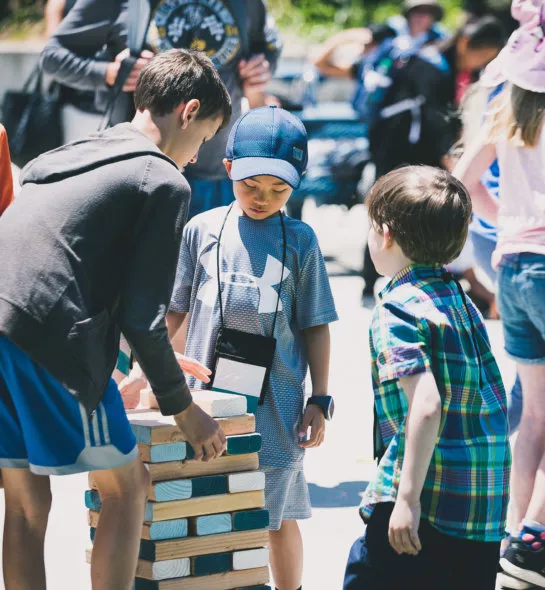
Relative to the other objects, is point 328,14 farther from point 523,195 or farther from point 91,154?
point 91,154

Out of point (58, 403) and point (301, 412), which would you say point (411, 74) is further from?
point (58, 403)

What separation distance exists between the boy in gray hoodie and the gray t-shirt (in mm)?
567

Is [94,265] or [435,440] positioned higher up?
[94,265]

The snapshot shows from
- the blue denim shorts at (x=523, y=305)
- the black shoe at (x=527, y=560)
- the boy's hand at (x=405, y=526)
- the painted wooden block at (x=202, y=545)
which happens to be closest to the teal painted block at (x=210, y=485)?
the painted wooden block at (x=202, y=545)

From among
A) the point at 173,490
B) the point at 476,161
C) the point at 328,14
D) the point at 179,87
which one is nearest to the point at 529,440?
the point at 476,161

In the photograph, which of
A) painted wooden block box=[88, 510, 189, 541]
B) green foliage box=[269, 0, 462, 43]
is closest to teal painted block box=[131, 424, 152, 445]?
painted wooden block box=[88, 510, 189, 541]

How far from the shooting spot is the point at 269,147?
12.0 ft

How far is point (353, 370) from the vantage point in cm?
730

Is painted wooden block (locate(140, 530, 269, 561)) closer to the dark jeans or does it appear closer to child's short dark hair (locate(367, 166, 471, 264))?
the dark jeans

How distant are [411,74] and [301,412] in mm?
5748

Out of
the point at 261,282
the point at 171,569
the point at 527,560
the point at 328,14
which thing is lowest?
the point at 527,560

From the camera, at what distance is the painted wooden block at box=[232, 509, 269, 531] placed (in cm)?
339

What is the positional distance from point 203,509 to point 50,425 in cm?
57

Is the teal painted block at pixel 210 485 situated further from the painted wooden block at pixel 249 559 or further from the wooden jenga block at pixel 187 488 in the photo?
the painted wooden block at pixel 249 559
